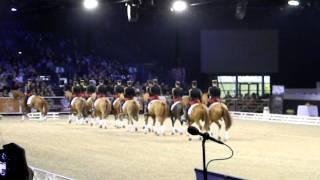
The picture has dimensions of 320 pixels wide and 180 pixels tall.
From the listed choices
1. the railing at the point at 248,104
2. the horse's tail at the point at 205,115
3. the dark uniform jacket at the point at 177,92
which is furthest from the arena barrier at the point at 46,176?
the railing at the point at 248,104

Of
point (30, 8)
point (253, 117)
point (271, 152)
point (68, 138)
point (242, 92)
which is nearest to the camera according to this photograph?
point (271, 152)

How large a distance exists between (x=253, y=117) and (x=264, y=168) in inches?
697

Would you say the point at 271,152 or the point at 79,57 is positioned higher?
the point at 79,57

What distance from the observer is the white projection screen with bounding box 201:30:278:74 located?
3541 cm

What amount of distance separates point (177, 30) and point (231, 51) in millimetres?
3430

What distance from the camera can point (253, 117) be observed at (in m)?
29.8

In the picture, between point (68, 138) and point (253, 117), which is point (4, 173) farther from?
point (253, 117)

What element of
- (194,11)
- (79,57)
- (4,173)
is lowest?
(4,173)

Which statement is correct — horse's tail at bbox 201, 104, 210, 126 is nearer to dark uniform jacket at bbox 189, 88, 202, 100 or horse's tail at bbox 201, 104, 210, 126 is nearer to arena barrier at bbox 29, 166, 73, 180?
dark uniform jacket at bbox 189, 88, 202, 100

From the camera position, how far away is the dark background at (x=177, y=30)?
34281 mm

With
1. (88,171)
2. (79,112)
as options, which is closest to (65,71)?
(79,112)

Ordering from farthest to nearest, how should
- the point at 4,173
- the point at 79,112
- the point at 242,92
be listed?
the point at 242,92
the point at 79,112
the point at 4,173

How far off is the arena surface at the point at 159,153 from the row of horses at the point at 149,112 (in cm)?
58

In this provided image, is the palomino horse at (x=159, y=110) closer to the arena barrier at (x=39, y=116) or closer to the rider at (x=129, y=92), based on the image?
the rider at (x=129, y=92)
